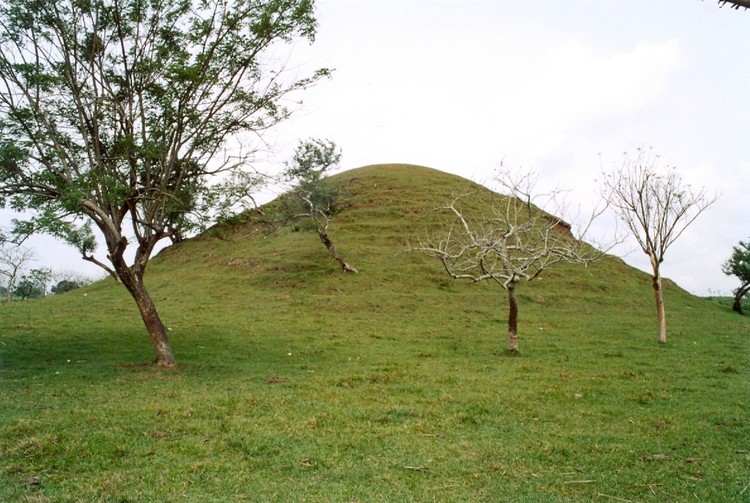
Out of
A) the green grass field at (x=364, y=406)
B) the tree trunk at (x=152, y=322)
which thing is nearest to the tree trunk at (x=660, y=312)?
the green grass field at (x=364, y=406)

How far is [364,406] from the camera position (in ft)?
37.3

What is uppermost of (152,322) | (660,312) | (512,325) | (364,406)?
(660,312)

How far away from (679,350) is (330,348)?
14.0 meters

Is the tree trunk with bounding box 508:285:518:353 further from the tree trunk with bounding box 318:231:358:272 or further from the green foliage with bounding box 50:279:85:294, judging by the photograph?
the green foliage with bounding box 50:279:85:294

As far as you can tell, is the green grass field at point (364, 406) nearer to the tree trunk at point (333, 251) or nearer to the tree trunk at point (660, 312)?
the tree trunk at point (660, 312)

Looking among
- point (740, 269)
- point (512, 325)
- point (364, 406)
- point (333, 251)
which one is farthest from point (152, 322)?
point (740, 269)

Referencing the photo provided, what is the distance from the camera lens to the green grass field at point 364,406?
707 cm

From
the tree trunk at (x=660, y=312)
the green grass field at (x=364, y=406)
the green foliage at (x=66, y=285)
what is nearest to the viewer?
the green grass field at (x=364, y=406)

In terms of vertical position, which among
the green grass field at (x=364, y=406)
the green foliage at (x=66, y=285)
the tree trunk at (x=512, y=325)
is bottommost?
the green grass field at (x=364, y=406)

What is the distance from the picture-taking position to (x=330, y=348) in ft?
68.6

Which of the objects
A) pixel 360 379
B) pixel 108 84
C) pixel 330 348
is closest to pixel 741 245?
pixel 330 348

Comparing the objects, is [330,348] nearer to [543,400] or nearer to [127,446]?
[543,400]

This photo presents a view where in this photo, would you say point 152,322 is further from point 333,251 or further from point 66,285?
point 66,285

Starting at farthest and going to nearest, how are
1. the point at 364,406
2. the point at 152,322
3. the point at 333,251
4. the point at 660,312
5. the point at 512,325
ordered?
the point at 333,251
the point at 660,312
the point at 512,325
the point at 152,322
the point at 364,406
